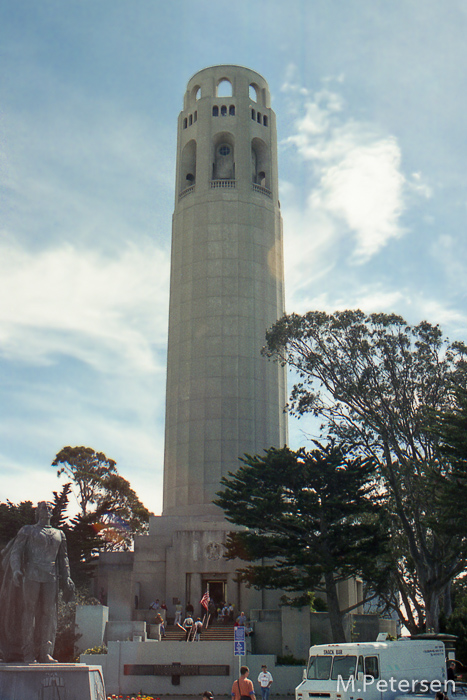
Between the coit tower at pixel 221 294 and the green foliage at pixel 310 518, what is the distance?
1585cm

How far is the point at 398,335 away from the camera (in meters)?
34.2

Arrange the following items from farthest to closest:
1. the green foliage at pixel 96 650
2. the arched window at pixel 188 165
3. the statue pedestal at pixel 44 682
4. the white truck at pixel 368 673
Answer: the arched window at pixel 188 165 < the green foliage at pixel 96 650 < the white truck at pixel 368 673 < the statue pedestal at pixel 44 682

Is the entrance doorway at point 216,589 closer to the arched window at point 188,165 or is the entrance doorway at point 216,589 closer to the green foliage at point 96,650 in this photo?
the green foliage at point 96,650

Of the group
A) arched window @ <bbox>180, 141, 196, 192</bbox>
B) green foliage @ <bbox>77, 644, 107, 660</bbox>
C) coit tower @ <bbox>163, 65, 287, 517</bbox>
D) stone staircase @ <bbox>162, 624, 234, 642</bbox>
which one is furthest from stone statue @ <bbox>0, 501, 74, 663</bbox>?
arched window @ <bbox>180, 141, 196, 192</bbox>

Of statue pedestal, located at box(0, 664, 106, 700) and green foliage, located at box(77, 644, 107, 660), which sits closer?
statue pedestal, located at box(0, 664, 106, 700)

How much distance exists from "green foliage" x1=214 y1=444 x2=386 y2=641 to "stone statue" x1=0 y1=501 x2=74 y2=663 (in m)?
19.4

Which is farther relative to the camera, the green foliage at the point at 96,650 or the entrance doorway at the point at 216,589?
the entrance doorway at the point at 216,589

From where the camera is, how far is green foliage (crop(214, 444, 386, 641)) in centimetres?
3083

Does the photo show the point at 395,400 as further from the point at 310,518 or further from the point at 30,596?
the point at 30,596

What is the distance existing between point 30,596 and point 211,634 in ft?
76.0

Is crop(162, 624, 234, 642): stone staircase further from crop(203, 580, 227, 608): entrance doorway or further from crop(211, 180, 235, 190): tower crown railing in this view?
crop(211, 180, 235, 190): tower crown railing

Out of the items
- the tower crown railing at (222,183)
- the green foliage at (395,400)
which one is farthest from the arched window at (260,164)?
the green foliage at (395,400)

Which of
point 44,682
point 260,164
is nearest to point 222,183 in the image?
point 260,164

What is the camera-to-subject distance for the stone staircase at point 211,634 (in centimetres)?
3262
